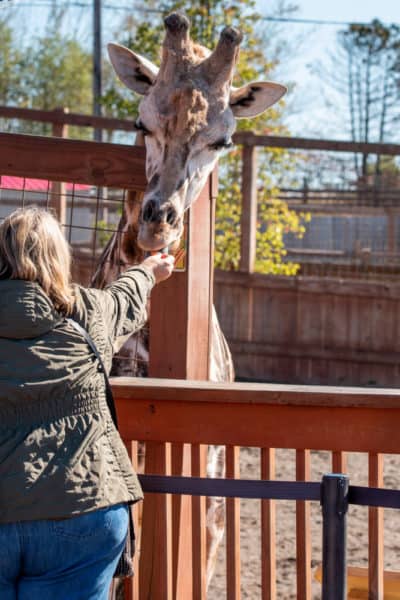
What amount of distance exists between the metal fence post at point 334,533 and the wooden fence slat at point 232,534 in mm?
512

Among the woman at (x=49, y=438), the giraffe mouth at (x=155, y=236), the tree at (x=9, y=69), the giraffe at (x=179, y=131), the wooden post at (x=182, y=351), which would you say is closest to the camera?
the woman at (x=49, y=438)

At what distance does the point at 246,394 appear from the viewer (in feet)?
9.53

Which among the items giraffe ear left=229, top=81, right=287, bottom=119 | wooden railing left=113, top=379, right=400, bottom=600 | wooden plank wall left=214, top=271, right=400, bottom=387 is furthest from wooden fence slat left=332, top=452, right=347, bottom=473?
wooden plank wall left=214, top=271, right=400, bottom=387

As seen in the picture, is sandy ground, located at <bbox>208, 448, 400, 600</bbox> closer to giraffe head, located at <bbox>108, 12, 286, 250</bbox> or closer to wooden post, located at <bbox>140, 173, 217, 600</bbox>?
wooden post, located at <bbox>140, 173, 217, 600</bbox>

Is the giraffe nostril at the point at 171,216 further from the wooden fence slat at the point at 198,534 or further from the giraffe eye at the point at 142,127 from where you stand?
the wooden fence slat at the point at 198,534

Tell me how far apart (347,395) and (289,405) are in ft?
0.64

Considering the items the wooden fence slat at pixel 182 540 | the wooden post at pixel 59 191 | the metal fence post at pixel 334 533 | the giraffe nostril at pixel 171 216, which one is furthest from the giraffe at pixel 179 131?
the wooden post at pixel 59 191

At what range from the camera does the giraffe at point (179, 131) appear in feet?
12.0

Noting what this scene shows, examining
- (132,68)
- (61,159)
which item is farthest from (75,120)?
(61,159)

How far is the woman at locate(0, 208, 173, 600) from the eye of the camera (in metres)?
2.21

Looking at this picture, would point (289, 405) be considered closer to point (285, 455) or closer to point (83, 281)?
point (285, 455)

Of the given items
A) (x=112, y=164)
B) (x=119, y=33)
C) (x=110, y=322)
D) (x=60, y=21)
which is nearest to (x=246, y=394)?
(x=110, y=322)

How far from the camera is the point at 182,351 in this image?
360 cm

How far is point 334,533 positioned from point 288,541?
11.8 ft
